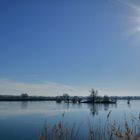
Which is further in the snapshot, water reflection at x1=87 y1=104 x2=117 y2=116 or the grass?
water reflection at x1=87 y1=104 x2=117 y2=116

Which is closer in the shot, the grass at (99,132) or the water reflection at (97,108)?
the grass at (99,132)

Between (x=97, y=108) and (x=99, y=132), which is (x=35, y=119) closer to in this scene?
(x=99, y=132)

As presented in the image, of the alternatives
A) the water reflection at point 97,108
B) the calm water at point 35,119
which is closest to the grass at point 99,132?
the calm water at point 35,119

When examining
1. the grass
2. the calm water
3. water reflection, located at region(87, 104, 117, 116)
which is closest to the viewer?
the grass

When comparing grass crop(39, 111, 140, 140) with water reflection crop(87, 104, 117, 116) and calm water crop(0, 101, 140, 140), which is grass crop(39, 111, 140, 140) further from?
water reflection crop(87, 104, 117, 116)

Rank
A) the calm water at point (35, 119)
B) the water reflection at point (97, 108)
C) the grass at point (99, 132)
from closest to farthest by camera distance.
Answer: the grass at point (99, 132) → the calm water at point (35, 119) → the water reflection at point (97, 108)

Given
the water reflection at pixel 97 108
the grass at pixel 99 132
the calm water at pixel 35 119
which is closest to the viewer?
the grass at pixel 99 132

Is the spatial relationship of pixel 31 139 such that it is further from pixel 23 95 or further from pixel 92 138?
pixel 23 95

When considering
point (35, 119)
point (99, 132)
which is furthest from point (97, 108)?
point (99, 132)

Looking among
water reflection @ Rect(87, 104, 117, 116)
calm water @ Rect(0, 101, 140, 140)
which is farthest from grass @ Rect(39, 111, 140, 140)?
water reflection @ Rect(87, 104, 117, 116)

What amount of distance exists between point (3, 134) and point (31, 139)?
473cm

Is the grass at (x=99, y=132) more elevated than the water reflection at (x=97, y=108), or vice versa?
the water reflection at (x=97, y=108)

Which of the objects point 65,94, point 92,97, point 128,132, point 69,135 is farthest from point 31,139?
point 65,94

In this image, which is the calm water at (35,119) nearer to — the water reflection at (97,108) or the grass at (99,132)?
the water reflection at (97,108)
